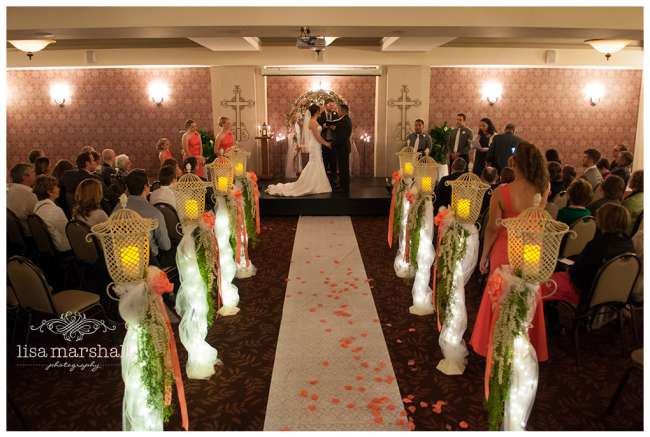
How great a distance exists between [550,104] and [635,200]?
7.88m

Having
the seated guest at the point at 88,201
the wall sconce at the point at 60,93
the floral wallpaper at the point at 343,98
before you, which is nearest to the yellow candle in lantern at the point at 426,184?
the seated guest at the point at 88,201

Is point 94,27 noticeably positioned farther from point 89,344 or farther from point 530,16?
point 530,16

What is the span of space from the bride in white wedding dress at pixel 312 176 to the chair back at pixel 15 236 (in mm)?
4828

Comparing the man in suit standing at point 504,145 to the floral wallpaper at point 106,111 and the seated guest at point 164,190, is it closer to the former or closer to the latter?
the seated guest at point 164,190

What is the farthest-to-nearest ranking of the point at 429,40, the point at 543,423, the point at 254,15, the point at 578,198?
the point at 429,40, the point at 254,15, the point at 578,198, the point at 543,423

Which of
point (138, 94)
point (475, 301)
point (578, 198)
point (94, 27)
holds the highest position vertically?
point (94, 27)

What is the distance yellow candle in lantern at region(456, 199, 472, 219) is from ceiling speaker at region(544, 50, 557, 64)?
9.38m

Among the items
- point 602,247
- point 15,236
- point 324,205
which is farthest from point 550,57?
point 15,236

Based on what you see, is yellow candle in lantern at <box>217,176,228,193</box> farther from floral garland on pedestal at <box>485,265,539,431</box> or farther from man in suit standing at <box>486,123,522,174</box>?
man in suit standing at <box>486,123,522,174</box>

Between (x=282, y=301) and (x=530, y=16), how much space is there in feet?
14.3

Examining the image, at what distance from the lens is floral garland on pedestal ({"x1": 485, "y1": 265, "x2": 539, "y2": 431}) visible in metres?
2.98

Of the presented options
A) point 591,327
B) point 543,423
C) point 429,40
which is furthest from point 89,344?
point 429,40

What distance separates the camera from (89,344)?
14.4ft

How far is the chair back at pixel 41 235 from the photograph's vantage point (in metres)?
4.91
